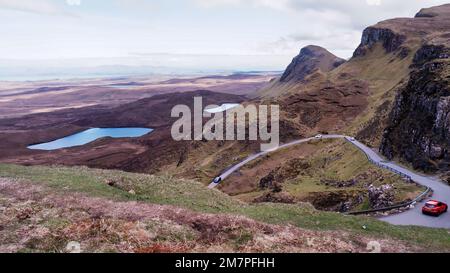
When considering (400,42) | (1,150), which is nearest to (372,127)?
(400,42)

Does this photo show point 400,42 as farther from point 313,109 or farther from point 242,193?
point 242,193

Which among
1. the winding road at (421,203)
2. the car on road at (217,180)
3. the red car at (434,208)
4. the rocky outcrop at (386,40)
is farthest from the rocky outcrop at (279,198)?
the rocky outcrop at (386,40)

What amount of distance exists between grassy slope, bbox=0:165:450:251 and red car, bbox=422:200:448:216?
842 cm

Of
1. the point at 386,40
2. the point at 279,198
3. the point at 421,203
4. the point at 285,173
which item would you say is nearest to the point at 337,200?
the point at 279,198

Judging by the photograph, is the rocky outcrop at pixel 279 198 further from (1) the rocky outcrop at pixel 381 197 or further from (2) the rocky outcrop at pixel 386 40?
(2) the rocky outcrop at pixel 386 40

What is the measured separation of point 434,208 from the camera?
115ft

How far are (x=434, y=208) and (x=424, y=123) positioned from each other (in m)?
28.2

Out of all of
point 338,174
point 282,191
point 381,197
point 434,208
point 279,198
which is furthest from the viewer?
point 338,174

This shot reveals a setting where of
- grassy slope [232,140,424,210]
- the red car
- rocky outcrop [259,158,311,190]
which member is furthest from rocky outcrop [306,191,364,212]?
rocky outcrop [259,158,311,190]

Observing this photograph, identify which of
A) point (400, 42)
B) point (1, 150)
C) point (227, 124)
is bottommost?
point (1, 150)

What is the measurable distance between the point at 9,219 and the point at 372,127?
8290 cm

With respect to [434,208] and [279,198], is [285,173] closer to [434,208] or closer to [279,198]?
[279,198]

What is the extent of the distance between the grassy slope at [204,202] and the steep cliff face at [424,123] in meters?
28.7

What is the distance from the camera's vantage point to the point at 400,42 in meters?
176
